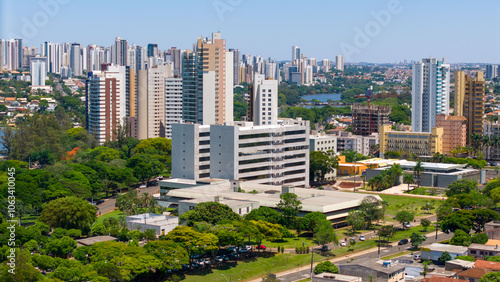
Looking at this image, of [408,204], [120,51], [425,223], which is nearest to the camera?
[425,223]

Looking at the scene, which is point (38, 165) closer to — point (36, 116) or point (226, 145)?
point (36, 116)

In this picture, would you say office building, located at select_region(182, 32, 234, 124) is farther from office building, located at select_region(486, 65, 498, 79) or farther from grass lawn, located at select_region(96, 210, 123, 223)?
office building, located at select_region(486, 65, 498, 79)

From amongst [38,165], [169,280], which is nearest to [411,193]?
[169,280]

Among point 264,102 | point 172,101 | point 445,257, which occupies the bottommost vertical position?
point 445,257

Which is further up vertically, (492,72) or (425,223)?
(492,72)

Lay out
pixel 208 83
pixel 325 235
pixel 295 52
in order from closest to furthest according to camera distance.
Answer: pixel 325 235 < pixel 208 83 < pixel 295 52

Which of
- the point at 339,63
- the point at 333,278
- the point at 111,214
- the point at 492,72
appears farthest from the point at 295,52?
the point at 333,278

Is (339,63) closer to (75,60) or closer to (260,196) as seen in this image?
(75,60)

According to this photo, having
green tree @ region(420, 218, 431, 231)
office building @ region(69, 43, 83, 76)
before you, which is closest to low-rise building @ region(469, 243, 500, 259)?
green tree @ region(420, 218, 431, 231)
